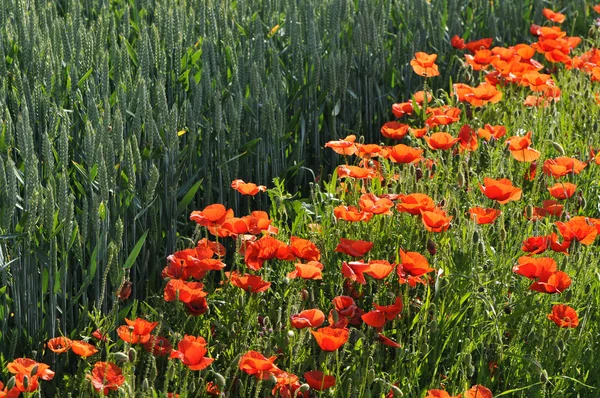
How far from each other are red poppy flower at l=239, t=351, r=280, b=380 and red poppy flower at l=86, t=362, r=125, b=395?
0.24m

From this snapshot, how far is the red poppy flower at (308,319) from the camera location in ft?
6.01

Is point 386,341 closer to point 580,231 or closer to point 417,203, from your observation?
point 417,203

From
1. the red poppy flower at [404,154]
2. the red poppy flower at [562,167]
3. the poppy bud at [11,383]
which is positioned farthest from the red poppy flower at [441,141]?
the poppy bud at [11,383]

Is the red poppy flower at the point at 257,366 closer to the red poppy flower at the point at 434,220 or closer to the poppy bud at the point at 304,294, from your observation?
the poppy bud at the point at 304,294

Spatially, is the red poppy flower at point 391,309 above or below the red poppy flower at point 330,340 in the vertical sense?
below

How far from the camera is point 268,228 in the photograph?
2236 millimetres

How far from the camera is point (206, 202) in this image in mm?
2625

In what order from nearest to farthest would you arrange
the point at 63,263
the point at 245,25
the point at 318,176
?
1. the point at 63,263
2. the point at 318,176
3. the point at 245,25

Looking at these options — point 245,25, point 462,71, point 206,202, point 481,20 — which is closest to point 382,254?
point 206,202

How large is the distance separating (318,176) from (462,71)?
122 centimetres

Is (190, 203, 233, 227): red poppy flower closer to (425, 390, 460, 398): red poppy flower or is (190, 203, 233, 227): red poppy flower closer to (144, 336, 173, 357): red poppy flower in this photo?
(144, 336, 173, 357): red poppy flower

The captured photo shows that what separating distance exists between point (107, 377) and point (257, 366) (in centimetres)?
30

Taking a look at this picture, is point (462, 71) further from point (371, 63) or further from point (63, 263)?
point (63, 263)

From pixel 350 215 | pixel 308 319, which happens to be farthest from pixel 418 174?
pixel 308 319
